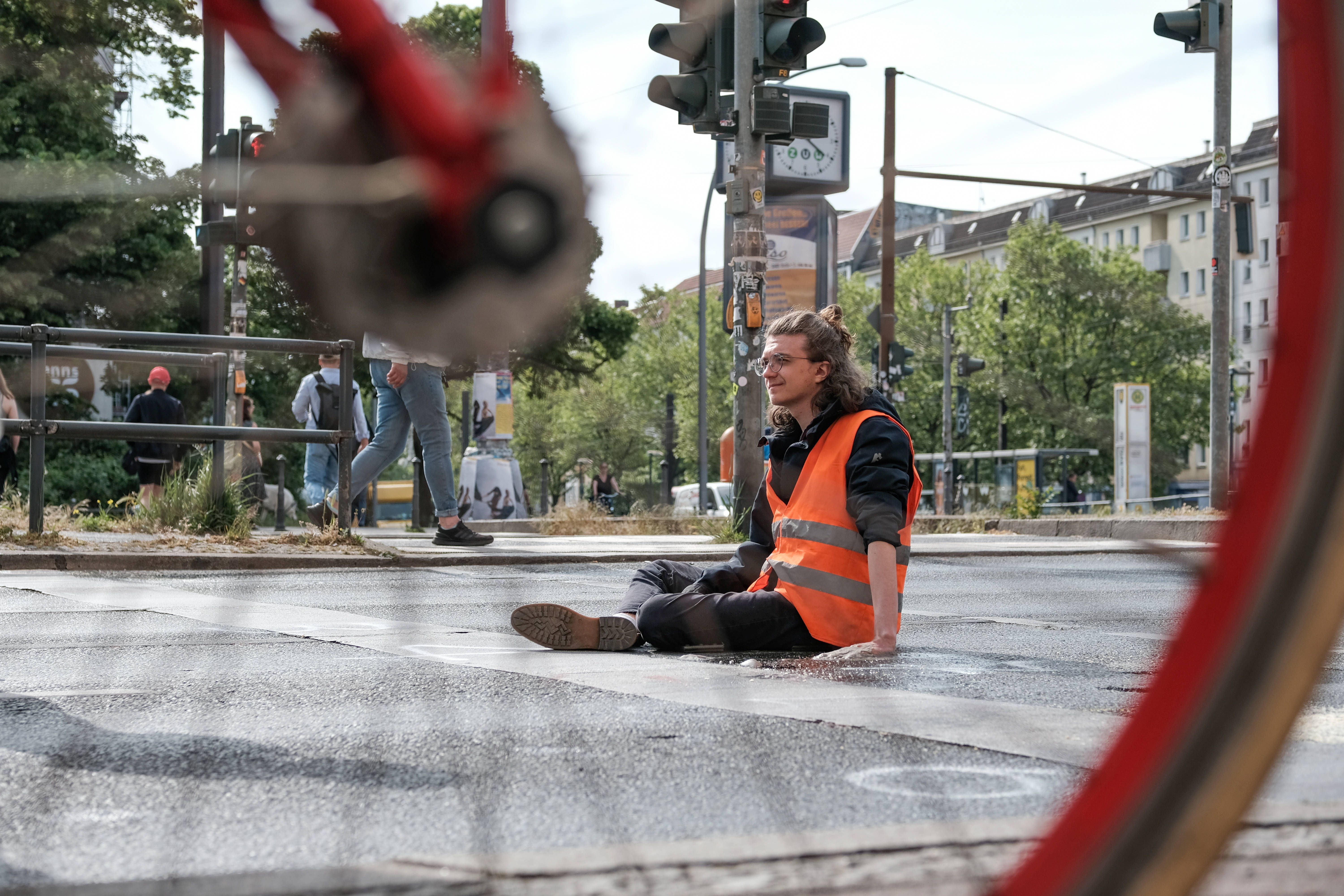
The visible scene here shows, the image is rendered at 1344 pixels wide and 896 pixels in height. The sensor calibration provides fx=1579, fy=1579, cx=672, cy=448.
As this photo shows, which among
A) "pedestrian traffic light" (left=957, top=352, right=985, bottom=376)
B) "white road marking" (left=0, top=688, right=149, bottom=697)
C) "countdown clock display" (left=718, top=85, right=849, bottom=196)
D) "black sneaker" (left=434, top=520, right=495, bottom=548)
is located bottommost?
"white road marking" (left=0, top=688, right=149, bottom=697)

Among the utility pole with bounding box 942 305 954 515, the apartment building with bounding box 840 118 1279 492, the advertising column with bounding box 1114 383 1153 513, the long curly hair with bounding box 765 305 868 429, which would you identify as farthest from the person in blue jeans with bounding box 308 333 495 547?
the utility pole with bounding box 942 305 954 515

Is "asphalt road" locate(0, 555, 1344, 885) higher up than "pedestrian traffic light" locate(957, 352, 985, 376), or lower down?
lower down

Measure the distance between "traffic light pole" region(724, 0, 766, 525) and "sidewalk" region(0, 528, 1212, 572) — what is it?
24.7 inches

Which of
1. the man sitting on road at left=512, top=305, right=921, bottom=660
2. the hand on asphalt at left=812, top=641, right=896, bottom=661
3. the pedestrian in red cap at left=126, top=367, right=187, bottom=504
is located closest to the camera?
the hand on asphalt at left=812, top=641, right=896, bottom=661

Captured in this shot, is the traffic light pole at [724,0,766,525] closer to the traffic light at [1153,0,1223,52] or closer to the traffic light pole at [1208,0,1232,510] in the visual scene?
the traffic light pole at [1208,0,1232,510]

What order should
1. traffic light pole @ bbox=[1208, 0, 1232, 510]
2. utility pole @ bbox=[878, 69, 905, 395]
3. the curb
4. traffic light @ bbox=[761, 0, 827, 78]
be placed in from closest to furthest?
→ traffic light pole @ bbox=[1208, 0, 1232, 510]
traffic light @ bbox=[761, 0, 827, 78]
the curb
utility pole @ bbox=[878, 69, 905, 395]

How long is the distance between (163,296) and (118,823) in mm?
2233

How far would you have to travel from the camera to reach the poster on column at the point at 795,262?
76.4 feet

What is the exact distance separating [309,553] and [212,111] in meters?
8.23

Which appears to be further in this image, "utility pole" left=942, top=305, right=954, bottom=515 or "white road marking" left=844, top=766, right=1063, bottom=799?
"utility pole" left=942, top=305, right=954, bottom=515

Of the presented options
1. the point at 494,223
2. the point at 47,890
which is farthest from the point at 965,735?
the point at 494,223

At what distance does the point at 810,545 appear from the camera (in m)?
4.86

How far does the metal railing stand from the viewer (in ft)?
29.7

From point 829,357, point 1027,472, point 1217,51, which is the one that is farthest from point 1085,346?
point 1217,51
